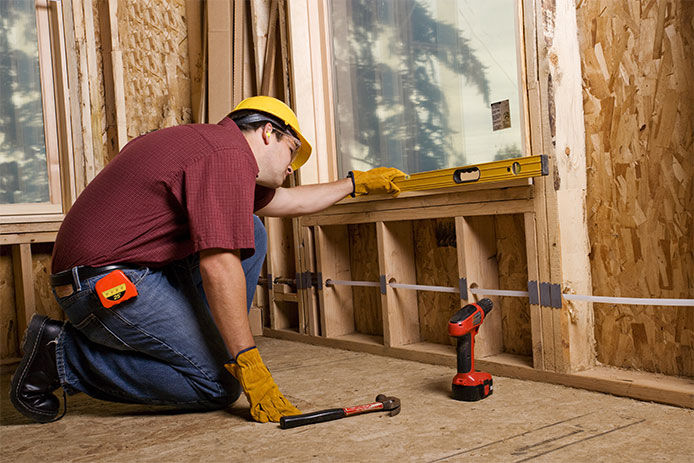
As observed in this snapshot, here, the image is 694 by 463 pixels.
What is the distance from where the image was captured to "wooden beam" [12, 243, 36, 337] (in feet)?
10.5

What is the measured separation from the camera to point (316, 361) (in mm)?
2846

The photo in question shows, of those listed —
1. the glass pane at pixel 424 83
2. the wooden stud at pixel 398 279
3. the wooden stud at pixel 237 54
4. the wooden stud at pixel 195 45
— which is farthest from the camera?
the wooden stud at pixel 195 45

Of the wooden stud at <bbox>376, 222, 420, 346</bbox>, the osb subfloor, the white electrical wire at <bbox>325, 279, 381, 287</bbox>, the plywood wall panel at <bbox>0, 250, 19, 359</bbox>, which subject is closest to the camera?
the osb subfloor

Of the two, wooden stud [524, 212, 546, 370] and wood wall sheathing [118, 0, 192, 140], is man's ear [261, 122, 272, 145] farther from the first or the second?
wood wall sheathing [118, 0, 192, 140]

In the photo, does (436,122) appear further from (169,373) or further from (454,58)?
(169,373)

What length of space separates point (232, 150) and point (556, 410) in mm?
1266

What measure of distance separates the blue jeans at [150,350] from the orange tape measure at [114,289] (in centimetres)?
4

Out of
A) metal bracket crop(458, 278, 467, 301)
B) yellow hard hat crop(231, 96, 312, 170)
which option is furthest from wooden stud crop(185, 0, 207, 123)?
metal bracket crop(458, 278, 467, 301)

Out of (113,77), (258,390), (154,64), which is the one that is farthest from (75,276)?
(154,64)

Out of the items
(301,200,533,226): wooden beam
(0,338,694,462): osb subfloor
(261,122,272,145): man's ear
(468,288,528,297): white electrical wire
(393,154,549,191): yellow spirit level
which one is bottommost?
(0,338,694,462): osb subfloor

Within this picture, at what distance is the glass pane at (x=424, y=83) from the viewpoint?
95.3 inches

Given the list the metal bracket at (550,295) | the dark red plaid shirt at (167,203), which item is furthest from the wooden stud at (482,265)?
the dark red plaid shirt at (167,203)

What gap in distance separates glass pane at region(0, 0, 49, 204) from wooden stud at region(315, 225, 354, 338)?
5.24ft

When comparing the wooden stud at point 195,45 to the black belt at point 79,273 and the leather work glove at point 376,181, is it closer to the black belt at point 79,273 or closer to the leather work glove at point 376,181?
the leather work glove at point 376,181
